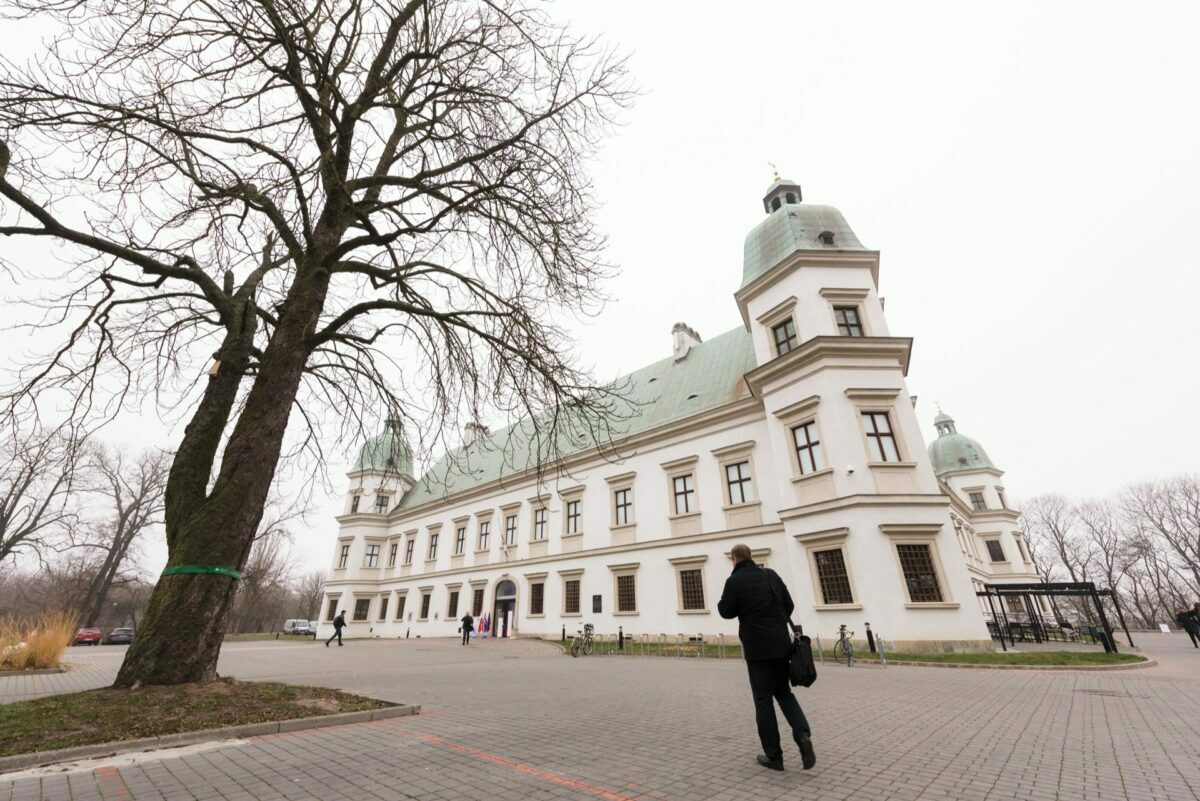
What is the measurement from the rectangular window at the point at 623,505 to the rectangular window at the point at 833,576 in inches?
380

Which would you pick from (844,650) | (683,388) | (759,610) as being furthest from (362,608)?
(759,610)

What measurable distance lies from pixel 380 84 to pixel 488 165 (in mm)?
2006

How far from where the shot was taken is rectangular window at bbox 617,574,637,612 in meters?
22.9

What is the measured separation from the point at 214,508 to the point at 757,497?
58.8 feet

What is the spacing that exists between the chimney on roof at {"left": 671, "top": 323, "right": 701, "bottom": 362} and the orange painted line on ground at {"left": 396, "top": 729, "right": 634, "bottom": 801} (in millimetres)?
26006

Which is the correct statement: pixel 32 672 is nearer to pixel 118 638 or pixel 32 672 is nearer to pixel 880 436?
pixel 880 436

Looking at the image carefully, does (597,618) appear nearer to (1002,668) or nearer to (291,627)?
(1002,668)

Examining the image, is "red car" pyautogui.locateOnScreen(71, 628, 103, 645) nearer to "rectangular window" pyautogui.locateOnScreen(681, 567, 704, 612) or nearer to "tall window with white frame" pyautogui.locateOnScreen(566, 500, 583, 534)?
"tall window with white frame" pyautogui.locateOnScreen(566, 500, 583, 534)

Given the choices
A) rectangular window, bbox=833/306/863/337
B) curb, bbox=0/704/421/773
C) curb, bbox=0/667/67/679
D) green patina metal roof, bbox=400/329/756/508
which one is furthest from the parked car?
rectangular window, bbox=833/306/863/337

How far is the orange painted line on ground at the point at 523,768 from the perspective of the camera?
3.49 m

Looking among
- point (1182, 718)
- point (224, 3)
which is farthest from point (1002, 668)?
point (224, 3)

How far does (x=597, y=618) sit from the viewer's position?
23906 mm

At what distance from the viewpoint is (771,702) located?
4230mm

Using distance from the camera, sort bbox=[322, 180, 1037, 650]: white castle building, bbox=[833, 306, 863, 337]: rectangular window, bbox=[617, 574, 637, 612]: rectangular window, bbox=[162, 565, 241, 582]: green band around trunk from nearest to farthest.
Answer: bbox=[162, 565, 241, 582]: green band around trunk < bbox=[322, 180, 1037, 650]: white castle building < bbox=[833, 306, 863, 337]: rectangular window < bbox=[617, 574, 637, 612]: rectangular window
